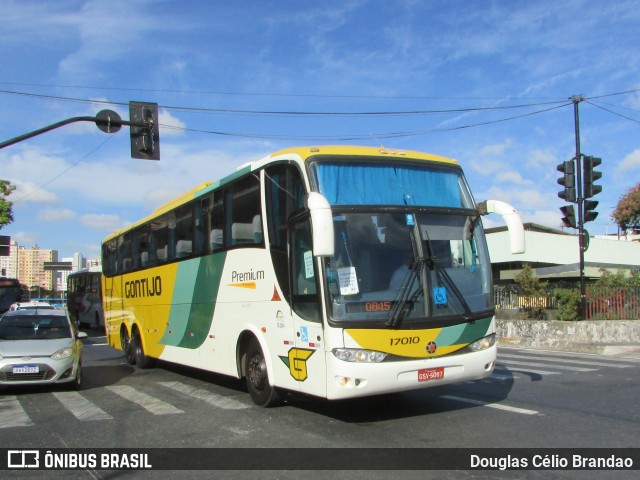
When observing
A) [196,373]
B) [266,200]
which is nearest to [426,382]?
[266,200]

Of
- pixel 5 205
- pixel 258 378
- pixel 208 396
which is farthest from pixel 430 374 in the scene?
pixel 5 205

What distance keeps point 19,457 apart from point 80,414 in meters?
2.28

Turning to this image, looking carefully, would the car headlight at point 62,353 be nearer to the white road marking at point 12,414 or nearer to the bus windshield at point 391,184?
the white road marking at point 12,414

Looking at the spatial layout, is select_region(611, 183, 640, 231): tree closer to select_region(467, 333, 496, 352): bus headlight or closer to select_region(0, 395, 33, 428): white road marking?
select_region(467, 333, 496, 352): bus headlight

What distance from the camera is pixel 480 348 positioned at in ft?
24.5

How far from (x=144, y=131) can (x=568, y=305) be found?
46.1 feet

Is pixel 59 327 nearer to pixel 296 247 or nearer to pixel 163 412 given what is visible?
pixel 163 412

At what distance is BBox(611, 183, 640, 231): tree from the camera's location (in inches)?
1865

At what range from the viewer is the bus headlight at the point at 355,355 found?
21.8 ft

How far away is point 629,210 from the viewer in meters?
47.9

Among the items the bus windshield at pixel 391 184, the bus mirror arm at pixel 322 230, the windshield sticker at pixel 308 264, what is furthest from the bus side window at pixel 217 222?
the bus mirror arm at pixel 322 230

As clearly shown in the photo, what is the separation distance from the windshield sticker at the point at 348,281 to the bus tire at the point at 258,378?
212cm

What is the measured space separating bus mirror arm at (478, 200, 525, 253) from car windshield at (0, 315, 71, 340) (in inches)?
319

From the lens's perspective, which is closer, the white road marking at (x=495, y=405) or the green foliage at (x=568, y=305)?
the white road marking at (x=495, y=405)
